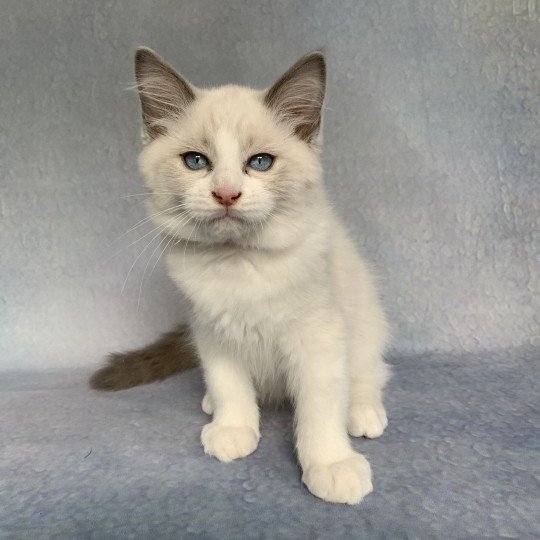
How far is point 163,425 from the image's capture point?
1.42 m

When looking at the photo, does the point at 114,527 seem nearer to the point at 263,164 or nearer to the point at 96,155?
the point at 263,164

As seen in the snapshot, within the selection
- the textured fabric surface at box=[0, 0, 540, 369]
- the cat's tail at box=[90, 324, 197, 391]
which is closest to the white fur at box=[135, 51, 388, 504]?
the cat's tail at box=[90, 324, 197, 391]

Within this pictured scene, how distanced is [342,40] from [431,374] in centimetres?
114

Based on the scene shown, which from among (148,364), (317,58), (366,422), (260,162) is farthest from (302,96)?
(148,364)

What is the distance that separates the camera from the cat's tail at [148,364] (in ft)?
5.47

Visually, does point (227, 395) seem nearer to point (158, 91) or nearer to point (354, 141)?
point (158, 91)

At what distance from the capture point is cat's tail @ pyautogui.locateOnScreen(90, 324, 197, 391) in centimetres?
167

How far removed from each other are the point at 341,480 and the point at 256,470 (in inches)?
8.5

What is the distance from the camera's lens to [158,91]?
1234 millimetres

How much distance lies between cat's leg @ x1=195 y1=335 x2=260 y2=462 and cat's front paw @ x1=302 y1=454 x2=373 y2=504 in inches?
8.5

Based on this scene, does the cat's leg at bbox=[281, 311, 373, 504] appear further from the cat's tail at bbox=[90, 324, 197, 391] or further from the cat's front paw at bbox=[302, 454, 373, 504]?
the cat's tail at bbox=[90, 324, 197, 391]

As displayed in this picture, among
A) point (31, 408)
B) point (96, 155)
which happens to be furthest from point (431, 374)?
point (96, 155)

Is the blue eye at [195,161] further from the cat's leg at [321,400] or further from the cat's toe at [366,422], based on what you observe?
the cat's toe at [366,422]

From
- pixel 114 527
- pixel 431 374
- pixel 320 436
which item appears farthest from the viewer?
pixel 431 374
